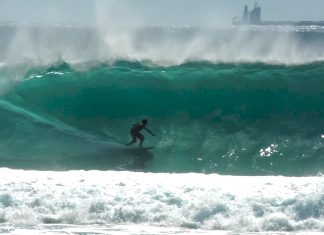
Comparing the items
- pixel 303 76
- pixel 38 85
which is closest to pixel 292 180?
pixel 303 76

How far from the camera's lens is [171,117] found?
21.7m

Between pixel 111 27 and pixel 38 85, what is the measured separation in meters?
6.88

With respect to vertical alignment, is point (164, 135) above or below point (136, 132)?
above

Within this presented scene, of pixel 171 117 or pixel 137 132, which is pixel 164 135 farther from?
pixel 171 117

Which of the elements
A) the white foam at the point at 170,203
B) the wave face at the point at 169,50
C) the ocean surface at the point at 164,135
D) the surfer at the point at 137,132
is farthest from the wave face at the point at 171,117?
the white foam at the point at 170,203

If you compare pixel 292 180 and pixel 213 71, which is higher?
pixel 213 71

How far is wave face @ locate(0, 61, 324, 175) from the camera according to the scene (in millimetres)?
18641

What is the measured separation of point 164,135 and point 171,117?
4.45 ft

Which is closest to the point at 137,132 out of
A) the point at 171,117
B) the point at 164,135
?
the point at 164,135

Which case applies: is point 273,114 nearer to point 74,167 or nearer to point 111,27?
point 74,167

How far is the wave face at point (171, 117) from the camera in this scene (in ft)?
61.2

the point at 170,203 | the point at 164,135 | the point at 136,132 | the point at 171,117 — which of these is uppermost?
the point at 171,117

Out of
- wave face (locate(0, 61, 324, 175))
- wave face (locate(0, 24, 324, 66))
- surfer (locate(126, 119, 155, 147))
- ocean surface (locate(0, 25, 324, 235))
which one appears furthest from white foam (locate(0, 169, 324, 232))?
wave face (locate(0, 24, 324, 66))

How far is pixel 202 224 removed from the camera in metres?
13.1
